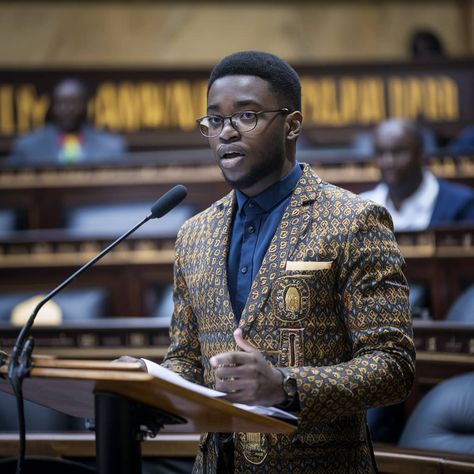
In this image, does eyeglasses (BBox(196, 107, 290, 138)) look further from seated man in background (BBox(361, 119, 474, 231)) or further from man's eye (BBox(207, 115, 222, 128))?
seated man in background (BBox(361, 119, 474, 231))

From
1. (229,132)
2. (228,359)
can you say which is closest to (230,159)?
(229,132)

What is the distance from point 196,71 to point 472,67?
5.31ft

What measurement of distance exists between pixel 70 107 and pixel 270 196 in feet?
12.4

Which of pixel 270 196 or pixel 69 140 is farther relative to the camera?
pixel 69 140

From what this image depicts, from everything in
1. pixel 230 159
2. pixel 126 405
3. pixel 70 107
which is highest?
pixel 70 107

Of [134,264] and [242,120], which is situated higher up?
[242,120]

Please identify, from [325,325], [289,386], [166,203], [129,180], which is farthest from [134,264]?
[289,386]

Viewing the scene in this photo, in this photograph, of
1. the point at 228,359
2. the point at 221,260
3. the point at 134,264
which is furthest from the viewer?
the point at 134,264

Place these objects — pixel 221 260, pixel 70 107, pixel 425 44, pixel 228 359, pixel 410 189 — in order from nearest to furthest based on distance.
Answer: pixel 228 359 < pixel 221 260 < pixel 410 189 < pixel 70 107 < pixel 425 44

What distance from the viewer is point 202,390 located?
140cm

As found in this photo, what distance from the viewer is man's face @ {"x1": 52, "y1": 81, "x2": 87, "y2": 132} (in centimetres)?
536

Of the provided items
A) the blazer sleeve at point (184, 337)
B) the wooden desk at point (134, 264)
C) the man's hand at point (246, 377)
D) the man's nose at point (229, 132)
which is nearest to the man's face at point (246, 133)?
the man's nose at point (229, 132)

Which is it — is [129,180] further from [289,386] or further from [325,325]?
[289,386]

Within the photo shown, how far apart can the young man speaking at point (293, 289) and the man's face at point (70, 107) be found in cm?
372
